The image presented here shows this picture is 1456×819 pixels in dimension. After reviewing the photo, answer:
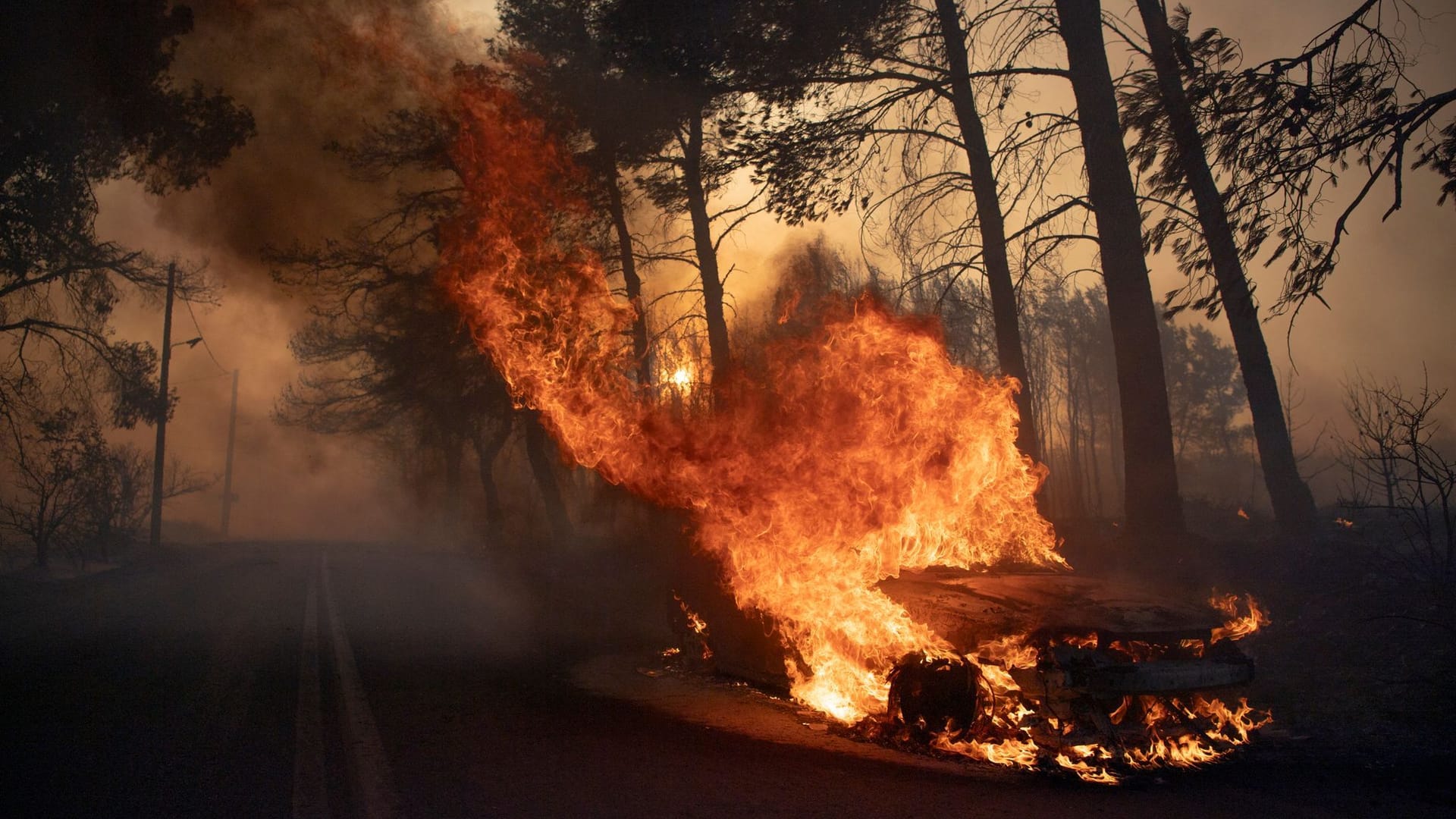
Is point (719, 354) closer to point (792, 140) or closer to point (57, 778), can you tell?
point (792, 140)

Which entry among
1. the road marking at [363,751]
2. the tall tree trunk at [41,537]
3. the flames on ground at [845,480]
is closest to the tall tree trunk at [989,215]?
the flames on ground at [845,480]

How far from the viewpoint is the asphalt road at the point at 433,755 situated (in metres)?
4.69

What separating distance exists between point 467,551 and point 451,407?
32.4 feet

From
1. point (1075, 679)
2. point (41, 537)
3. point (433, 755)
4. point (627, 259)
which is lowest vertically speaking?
point (433, 755)

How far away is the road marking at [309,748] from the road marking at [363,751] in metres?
0.17

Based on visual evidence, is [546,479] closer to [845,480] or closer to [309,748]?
[845,480]

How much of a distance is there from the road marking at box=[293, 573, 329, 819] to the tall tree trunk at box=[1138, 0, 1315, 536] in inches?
321

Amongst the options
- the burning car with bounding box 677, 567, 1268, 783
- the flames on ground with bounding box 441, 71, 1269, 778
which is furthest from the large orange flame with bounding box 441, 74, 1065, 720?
the burning car with bounding box 677, 567, 1268, 783

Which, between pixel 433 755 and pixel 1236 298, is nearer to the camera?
pixel 433 755

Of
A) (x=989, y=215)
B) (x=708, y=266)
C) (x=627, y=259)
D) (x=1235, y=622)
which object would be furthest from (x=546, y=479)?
(x=1235, y=622)

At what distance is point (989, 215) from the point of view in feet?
47.1

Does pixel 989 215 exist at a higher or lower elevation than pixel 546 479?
higher

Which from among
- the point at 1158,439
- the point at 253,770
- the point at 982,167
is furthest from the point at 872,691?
the point at 982,167

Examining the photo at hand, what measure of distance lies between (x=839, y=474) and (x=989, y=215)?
8278mm
